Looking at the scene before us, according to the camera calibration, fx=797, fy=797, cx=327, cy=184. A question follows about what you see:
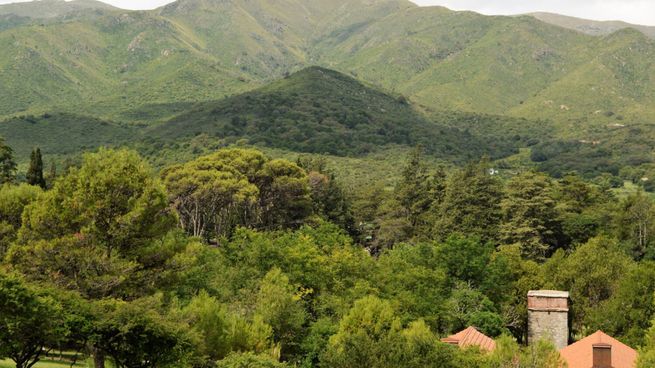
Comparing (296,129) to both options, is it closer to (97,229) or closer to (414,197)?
(414,197)

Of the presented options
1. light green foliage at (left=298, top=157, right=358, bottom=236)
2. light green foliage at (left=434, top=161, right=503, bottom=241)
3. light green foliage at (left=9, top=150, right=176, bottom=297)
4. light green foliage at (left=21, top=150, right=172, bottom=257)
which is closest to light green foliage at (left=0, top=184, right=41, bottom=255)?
light green foliage at (left=9, top=150, right=176, bottom=297)

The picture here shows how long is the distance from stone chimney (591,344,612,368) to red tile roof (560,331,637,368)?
1.03 ft

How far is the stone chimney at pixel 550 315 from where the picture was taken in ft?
159

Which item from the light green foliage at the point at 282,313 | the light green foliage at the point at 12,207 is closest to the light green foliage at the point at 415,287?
the light green foliage at the point at 282,313

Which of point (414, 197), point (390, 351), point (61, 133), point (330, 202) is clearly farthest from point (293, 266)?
point (61, 133)

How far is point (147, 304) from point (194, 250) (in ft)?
18.1

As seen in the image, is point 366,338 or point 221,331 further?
point 221,331

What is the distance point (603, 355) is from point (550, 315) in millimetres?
9385

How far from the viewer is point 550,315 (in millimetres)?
48781

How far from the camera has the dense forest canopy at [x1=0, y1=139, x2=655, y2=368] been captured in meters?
31.6

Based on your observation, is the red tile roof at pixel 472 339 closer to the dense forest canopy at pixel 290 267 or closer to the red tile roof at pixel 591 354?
the dense forest canopy at pixel 290 267

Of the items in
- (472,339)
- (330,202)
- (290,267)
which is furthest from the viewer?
(330,202)

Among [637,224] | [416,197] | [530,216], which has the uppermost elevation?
[416,197]

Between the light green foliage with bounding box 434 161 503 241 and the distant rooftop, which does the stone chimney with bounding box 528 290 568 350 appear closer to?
the distant rooftop
